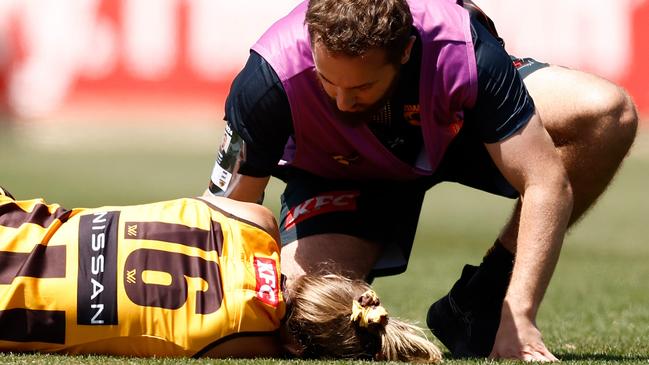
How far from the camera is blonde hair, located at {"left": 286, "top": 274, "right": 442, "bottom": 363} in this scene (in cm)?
342

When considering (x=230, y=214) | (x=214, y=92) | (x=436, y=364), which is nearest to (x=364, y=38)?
(x=230, y=214)

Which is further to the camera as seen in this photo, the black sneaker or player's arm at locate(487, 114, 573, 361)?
the black sneaker

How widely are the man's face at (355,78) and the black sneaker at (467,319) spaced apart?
950mm

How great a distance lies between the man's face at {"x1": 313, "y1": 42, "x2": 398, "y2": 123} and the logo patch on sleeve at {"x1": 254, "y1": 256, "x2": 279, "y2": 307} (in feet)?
2.04

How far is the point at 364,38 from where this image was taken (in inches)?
141

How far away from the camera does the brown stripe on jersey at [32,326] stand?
318 centimetres

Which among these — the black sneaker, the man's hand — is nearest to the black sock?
the black sneaker

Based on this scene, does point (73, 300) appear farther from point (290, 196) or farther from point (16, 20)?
point (16, 20)

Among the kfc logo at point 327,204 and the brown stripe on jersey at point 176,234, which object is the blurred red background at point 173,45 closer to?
the kfc logo at point 327,204

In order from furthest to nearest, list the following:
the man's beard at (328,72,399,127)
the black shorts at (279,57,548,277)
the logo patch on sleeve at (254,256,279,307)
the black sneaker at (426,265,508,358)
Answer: the black shorts at (279,57,548,277)
the black sneaker at (426,265,508,358)
the man's beard at (328,72,399,127)
the logo patch on sleeve at (254,256,279,307)

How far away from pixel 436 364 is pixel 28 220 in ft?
4.19

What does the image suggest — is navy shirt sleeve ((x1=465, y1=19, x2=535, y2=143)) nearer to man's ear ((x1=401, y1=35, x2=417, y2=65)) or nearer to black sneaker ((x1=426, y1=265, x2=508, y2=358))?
man's ear ((x1=401, y1=35, x2=417, y2=65))

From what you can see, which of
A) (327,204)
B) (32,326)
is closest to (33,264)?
(32,326)

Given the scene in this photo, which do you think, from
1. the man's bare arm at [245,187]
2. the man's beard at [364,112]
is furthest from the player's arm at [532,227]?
the man's bare arm at [245,187]
